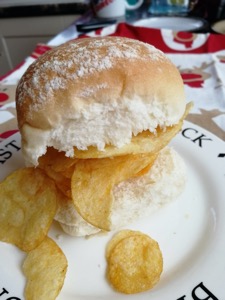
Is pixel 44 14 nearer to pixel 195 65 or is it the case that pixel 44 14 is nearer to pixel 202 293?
pixel 195 65

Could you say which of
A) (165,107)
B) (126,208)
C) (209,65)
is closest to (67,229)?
(126,208)

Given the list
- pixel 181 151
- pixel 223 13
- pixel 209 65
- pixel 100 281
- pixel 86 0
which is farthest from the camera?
pixel 86 0

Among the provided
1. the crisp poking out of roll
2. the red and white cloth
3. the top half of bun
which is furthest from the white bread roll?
the red and white cloth

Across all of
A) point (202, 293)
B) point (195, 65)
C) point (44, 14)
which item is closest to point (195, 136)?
point (202, 293)

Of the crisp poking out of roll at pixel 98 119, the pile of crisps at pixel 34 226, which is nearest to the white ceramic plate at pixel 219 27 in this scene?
the crisp poking out of roll at pixel 98 119

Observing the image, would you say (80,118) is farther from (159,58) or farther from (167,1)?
(167,1)

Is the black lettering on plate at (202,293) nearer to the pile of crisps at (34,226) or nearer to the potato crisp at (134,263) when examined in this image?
the potato crisp at (134,263)
